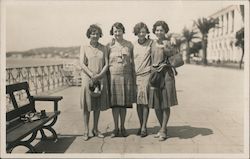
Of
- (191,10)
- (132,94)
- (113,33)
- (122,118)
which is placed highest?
(191,10)

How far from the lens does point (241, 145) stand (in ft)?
16.8

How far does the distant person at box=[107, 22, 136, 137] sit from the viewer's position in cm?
514

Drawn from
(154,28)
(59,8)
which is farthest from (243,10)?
(59,8)

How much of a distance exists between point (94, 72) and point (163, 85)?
101 centimetres

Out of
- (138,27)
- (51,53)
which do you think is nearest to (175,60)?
(138,27)

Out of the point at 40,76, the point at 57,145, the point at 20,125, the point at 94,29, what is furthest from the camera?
the point at 40,76

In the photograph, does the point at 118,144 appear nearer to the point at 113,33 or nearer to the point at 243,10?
the point at 113,33

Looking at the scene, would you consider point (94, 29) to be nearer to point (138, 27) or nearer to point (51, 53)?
point (138, 27)

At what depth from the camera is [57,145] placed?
521 cm

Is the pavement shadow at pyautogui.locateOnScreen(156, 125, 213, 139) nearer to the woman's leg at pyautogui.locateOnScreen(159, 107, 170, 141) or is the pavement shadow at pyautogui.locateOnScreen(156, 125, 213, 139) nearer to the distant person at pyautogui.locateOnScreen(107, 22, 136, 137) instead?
the woman's leg at pyautogui.locateOnScreen(159, 107, 170, 141)

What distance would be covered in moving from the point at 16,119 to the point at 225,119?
11.3 feet

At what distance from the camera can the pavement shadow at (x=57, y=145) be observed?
5039mm

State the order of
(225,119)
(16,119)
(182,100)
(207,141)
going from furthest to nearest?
1. (182,100)
2. (225,119)
3. (207,141)
4. (16,119)

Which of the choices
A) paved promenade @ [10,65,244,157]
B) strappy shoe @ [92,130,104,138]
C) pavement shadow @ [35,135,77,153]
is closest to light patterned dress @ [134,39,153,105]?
paved promenade @ [10,65,244,157]
